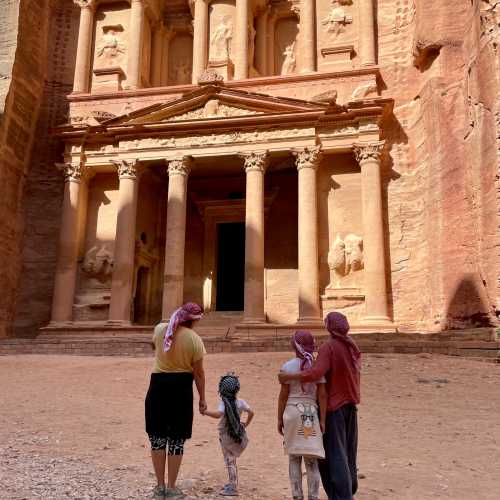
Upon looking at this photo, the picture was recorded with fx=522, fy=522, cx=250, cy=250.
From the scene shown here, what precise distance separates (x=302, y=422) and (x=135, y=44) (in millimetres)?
20939

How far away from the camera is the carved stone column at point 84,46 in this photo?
861 inches

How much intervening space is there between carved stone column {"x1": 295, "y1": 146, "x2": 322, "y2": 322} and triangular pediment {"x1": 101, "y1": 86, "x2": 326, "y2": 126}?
5.63 feet

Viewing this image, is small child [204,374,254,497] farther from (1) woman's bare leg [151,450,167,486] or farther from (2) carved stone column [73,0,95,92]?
(2) carved stone column [73,0,95,92]

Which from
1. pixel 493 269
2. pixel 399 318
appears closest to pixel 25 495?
pixel 493 269

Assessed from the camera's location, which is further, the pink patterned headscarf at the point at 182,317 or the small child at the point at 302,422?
the pink patterned headscarf at the point at 182,317

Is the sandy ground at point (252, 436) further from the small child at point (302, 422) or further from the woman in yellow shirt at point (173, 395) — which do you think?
the small child at point (302, 422)

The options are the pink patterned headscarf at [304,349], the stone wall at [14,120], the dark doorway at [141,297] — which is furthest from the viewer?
the dark doorway at [141,297]

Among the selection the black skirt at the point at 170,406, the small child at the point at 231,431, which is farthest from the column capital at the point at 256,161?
the black skirt at the point at 170,406

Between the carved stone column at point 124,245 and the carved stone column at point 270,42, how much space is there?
7.61m

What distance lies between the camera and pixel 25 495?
4.02 meters

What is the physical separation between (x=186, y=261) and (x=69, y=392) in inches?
501

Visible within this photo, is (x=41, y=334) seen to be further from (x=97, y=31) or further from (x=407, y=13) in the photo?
(x=407, y=13)

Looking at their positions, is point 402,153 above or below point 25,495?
above

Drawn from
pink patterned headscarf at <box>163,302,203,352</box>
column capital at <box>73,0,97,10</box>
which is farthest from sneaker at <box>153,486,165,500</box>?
column capital at <box>73,0,97,10</box>
